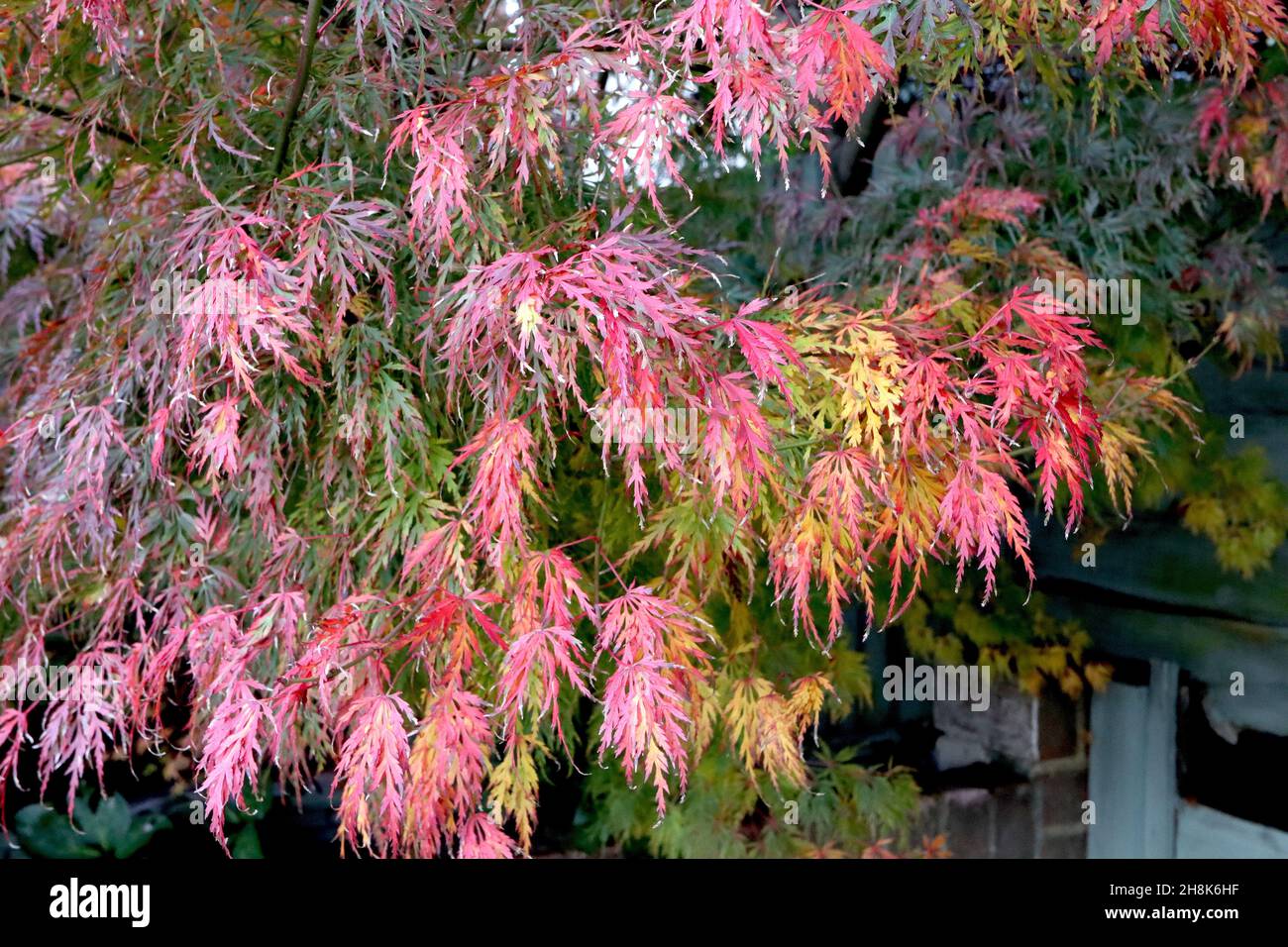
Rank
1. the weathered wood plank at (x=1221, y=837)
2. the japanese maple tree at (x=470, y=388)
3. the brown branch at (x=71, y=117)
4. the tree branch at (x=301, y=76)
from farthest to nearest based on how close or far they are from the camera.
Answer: the weathered wood plank at (x=1221, y=837) < the brown branch at (x=71, y=117) < the tree branch at (x=301, y=76) < the japanese maple tree at (x=470, y=388)

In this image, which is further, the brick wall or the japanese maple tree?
the brick wall

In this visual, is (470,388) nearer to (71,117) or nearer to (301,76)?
(301,76)

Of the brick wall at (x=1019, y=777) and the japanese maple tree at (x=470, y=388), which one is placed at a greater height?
the japanese maple tree at (x=470, y=388)

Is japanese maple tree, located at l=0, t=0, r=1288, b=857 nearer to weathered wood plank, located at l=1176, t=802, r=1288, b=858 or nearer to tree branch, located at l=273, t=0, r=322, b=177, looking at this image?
tree branch, located at l=273, t=0, r=322, b=177

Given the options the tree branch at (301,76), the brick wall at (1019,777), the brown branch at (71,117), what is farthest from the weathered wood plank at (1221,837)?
the brown branch at (71,117)

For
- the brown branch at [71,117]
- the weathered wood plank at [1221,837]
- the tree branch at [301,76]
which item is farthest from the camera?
the weathered wood plank at [1221,837]

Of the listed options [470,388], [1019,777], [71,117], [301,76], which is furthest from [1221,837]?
[71,117]

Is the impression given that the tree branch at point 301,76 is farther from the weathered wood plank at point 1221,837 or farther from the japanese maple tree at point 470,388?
the weathered wood plank at point 1221,837

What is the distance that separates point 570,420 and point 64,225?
123cm

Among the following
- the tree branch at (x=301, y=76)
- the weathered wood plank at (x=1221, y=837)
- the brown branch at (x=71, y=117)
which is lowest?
the weathered wood plank at (x=1221, y=837)

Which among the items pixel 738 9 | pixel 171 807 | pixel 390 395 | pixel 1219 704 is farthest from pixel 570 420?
pixel 1219 704

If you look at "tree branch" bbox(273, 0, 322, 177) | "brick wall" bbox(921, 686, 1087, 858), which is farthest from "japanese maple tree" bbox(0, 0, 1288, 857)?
"brick wall" bbox(921, 686, 1087, 858)

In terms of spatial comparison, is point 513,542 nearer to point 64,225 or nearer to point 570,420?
point 570,420

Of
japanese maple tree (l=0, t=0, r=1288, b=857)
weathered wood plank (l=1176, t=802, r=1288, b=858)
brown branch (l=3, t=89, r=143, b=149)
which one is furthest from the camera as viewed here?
weathered wood plank (l=1176, t=802, r=1288, b=858)
